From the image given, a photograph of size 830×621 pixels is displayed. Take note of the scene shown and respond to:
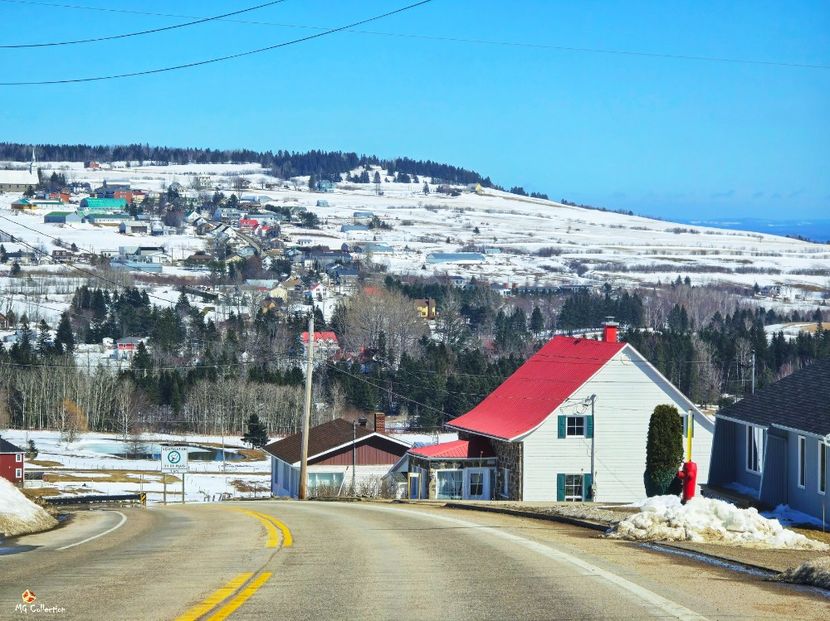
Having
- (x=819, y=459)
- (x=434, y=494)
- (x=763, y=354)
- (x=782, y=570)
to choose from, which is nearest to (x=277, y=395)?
(x=763, y=354)

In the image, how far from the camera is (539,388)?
45188 millimetres

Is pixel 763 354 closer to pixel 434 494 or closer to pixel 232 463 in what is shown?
pixel 232 463

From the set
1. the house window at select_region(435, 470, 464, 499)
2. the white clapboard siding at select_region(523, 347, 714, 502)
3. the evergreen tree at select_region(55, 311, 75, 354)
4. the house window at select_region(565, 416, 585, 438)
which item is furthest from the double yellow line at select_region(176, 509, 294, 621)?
the evergreen tree at select_region(55, 311, 75, 354)

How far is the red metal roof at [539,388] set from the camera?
1697 inches

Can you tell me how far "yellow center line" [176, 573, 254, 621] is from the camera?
→ 9.57 meters

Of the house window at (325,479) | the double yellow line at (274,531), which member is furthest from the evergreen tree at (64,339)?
the double yellow line at (274,531)

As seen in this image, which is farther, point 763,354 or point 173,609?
point 763,354

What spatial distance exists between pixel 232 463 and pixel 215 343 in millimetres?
43939

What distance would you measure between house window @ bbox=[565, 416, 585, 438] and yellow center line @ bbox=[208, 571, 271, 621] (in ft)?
103

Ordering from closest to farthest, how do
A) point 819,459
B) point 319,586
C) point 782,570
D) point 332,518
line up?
point 319,586 → point 782,570 → point 332,518 → point 819,459

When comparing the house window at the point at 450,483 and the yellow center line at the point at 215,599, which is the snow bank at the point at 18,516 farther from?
the house window at the point at 450,483

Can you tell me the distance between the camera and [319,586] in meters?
11.2

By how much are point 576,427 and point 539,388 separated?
276cm

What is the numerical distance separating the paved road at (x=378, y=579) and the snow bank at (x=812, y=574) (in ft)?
1.09
